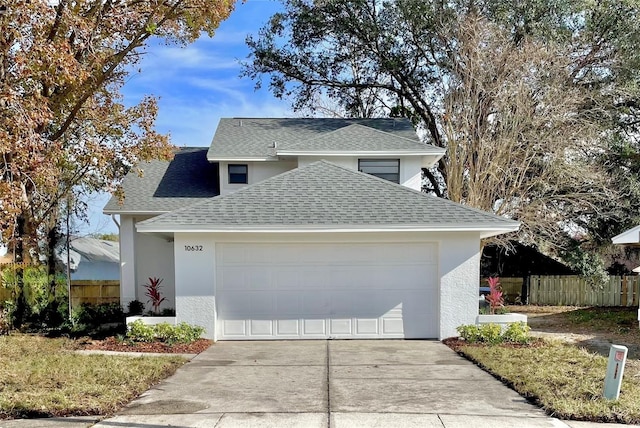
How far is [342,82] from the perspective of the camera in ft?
82.2

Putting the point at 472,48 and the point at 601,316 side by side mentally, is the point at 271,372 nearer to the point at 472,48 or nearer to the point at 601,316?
the point at 601,316

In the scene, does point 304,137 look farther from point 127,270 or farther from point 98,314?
point 98,314

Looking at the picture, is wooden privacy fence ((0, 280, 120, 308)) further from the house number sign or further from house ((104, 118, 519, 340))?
the house number sign

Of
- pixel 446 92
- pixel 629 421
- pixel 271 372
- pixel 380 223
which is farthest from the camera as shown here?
pixel 446 92

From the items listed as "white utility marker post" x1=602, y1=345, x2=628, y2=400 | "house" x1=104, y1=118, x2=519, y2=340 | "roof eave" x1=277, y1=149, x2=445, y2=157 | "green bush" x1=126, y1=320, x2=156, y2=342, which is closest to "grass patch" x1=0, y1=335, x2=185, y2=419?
"green bush" x1=126, y1=320, x2=156, y2=342

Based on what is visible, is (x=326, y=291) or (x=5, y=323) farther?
(x=5, y=323)

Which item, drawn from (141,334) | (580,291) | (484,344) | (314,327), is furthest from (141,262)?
(580,291)

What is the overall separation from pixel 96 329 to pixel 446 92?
14.1 m

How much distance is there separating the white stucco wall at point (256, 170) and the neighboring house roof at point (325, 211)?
151 inches

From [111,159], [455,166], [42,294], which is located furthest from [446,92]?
[42,294]

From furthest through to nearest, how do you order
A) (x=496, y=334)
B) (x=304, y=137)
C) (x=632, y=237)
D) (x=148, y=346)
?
(x=304, y=137) → (x=632, y=237) → (x=496, y=334) → (x=148, y=346)

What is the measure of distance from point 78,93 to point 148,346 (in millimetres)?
8073

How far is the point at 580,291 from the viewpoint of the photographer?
2047 centimetres

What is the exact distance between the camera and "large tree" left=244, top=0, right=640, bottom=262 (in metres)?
17.0
